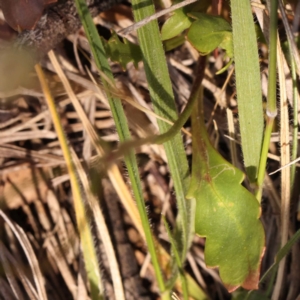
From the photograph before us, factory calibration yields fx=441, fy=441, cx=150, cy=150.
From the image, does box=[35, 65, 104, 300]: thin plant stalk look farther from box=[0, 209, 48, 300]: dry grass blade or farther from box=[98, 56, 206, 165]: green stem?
box=[98, 56, 206, 165]: green stem

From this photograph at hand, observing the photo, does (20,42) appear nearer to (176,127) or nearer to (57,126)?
(57,126)

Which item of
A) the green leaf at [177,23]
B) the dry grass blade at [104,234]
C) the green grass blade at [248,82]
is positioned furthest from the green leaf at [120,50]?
the dry grass blade at [104,234]

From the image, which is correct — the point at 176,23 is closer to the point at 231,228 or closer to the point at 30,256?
the point at 231,228

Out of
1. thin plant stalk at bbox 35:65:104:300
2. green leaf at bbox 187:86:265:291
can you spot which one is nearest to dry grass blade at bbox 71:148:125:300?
thin plant stalk at bbox 35:65:104:300

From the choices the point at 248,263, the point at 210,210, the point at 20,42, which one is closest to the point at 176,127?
the point at 210,210

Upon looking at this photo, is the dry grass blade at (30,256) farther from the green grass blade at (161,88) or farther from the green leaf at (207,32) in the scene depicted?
the green leaf at (207,32)
